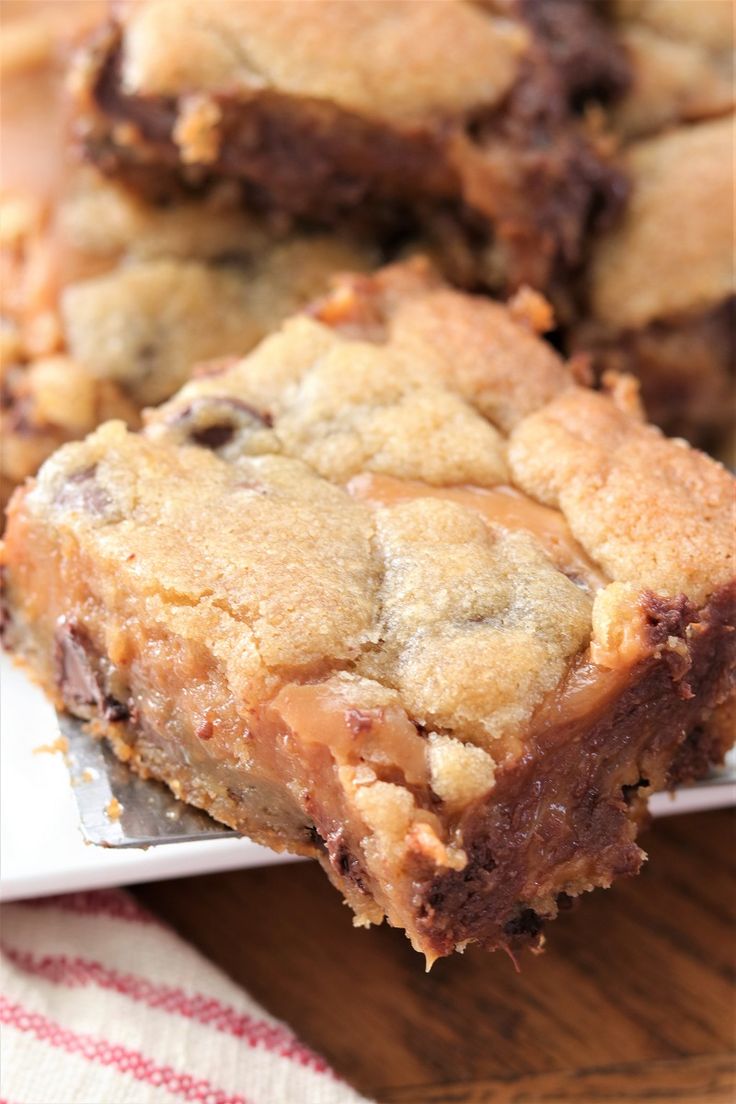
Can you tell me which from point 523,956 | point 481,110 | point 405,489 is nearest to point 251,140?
point 481,110

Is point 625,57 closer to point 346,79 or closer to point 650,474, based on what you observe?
point 346,79

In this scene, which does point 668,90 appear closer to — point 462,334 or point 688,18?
point 688,18

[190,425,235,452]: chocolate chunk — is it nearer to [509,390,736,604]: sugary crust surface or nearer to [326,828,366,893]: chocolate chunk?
[509,390,736,604]: sugary crust surface

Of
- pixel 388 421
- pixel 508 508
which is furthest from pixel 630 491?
pixel 388 421

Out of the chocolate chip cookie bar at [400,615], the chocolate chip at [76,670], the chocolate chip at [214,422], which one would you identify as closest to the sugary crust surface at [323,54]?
the chocolate chip cookie bar at [400,615]

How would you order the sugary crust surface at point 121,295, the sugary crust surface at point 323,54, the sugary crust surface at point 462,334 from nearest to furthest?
the sugary crust surface at point 462,334, the sugary crust surface at point 323,54, the sugary crust surface at point 121,295

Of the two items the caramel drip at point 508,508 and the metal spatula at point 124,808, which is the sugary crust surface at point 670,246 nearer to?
the caramel drip at point 508,508

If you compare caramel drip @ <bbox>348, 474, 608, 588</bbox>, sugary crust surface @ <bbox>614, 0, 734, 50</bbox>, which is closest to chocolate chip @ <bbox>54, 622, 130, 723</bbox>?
caramel drip @ <bbox>348, 474, 608, 588</bbox>
